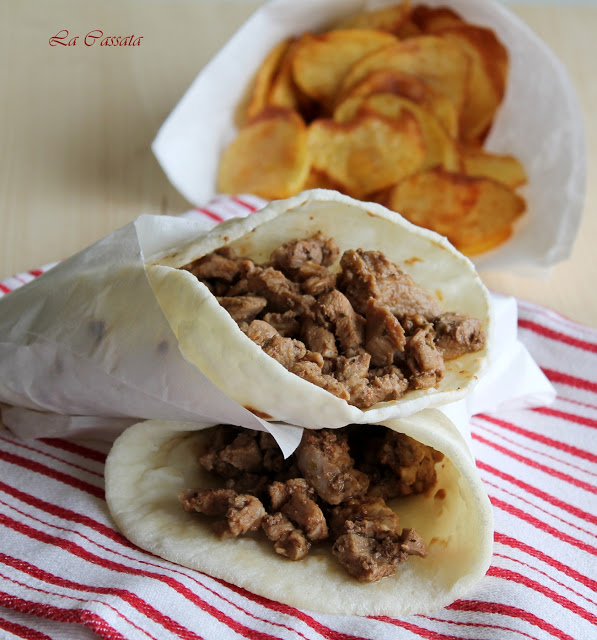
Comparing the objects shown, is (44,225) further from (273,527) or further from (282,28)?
(273,527)

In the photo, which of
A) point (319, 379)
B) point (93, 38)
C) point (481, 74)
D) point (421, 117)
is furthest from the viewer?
point (93, 38)

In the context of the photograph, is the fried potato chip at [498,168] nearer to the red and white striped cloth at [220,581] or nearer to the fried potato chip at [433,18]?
the fried potato chip at [433,18]

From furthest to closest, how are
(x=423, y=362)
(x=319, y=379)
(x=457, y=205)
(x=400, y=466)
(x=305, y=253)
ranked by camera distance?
(x=457, y=205)
(x=305, y=253)
(x=400, y=466)
(x=423, y=362)
(x=319, y=379)

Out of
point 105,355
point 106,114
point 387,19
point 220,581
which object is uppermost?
point 387,19

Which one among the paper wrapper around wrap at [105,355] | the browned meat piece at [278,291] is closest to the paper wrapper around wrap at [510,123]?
the paper wrapper around wrap at [105,355]

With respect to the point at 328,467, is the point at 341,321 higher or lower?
higher

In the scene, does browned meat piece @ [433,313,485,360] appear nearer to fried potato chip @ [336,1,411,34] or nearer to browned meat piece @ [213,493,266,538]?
browned meat piece @ [213,493,266,538]

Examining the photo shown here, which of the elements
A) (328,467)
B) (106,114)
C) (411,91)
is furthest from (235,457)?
(106,114)

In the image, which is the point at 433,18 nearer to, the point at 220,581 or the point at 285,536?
the point at 285,536
